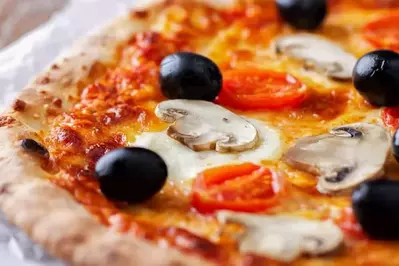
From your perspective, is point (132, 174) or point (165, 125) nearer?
point (132, 174)

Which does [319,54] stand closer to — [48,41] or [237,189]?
[237,189]

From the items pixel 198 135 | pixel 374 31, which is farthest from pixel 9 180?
pixel 374 31

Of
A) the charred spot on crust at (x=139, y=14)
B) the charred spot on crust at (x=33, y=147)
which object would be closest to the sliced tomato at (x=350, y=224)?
the charred spot on crust at (x=33, y=147)

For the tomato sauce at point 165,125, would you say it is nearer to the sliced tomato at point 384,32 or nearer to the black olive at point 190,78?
the sliced tomato at point 384,32

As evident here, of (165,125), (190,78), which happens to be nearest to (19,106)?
(165,125)

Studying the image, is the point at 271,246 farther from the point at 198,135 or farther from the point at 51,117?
the point at 51,117

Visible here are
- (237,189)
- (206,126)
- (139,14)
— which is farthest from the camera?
(139,14)
